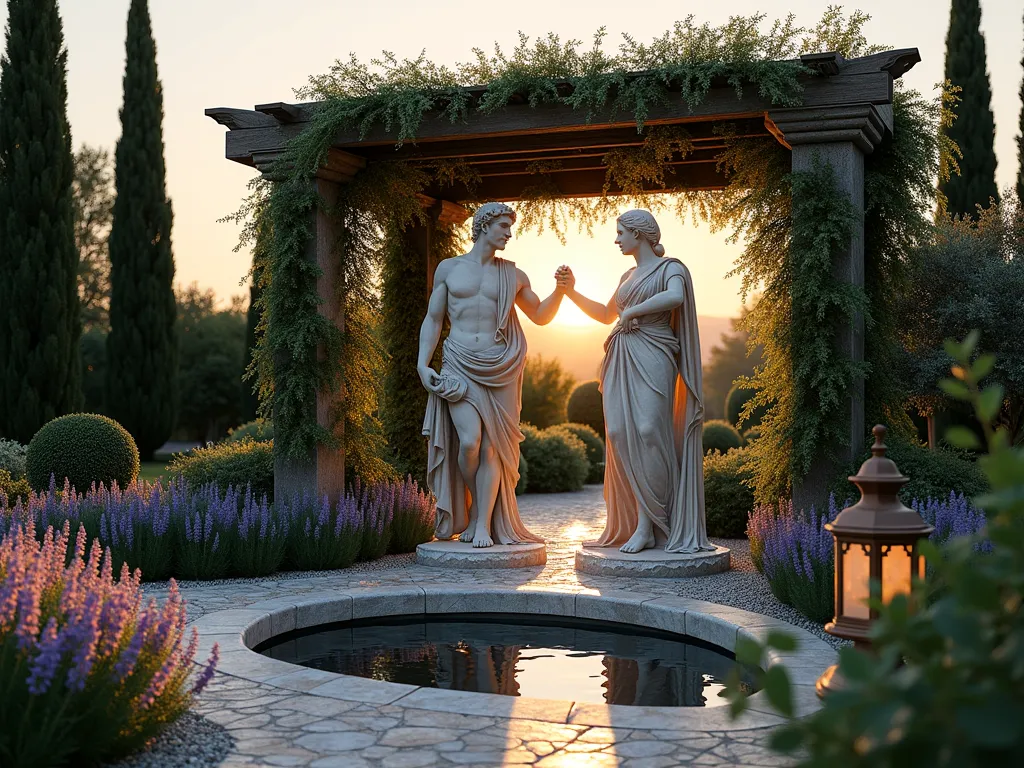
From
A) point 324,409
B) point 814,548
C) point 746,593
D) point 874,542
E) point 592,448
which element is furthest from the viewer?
point 592,448

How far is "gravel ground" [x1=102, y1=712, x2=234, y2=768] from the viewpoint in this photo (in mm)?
3512

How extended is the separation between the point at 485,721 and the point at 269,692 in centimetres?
96

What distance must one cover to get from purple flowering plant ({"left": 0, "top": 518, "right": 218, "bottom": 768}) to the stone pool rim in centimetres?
85

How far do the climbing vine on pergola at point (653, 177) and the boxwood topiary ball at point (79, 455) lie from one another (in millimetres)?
4202

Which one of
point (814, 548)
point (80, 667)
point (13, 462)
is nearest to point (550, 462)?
point (13, 462)

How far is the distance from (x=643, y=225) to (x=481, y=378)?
5.39 ft

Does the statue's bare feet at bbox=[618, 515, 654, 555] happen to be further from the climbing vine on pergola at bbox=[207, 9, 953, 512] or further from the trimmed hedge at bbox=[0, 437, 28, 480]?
the trimmed hedge at bbox=[0, 437, 28, 480]

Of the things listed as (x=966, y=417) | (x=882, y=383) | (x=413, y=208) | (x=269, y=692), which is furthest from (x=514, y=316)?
(x=966, y=417)

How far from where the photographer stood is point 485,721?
400cm

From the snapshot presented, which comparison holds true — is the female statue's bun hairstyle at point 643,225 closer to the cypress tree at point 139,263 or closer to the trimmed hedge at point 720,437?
the trimmed hedge at point 720,437

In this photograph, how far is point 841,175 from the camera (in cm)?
725

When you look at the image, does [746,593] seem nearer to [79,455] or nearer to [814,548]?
[814,548]

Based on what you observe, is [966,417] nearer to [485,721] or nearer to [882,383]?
[882,383]

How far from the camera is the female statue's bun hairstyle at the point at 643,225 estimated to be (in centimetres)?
778
